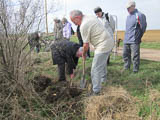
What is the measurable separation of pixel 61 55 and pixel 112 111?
5.97 ft

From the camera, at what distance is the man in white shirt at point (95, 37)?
3127 mm

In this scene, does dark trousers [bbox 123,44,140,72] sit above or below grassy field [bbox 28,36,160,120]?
above

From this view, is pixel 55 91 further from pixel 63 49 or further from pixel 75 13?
pixel 75 13

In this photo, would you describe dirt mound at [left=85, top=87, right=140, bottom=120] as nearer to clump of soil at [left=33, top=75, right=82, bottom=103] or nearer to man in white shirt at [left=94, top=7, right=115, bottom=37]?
clump of soil at [left=33, top=75, right=82, bottom=103]

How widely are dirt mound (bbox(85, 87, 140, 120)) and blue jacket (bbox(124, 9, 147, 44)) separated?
219cm

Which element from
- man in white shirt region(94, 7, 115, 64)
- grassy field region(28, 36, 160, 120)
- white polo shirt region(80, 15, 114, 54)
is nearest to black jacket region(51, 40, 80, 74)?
grassy field region(28, 36, 160, 120)

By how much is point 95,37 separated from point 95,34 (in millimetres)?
66

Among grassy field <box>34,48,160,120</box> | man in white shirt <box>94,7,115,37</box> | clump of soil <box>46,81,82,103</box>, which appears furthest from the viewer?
man in white shirt <box>94,7,115,37</box>

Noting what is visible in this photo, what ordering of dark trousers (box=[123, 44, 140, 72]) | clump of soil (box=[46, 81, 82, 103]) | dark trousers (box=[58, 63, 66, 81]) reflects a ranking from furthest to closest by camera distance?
dark trousers (box=[123, 44, 140, 72]), dark trousers (box=[58, 63, 66, 81]), clump of soil (box=[46, 81, 82, 103])

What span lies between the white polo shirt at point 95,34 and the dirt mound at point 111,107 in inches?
34.1

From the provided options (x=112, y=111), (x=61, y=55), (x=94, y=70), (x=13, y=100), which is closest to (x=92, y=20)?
(x=94, y=70)

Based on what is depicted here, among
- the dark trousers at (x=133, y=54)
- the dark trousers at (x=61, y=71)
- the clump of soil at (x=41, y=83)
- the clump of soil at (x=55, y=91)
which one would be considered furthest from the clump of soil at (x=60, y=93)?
the dark trousers at (x=133, y=54)

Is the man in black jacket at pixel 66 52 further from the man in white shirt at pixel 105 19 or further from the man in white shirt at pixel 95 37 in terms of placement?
the man in white shirt at pixel 105 19

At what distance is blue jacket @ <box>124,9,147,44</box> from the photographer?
4613 millimetres
